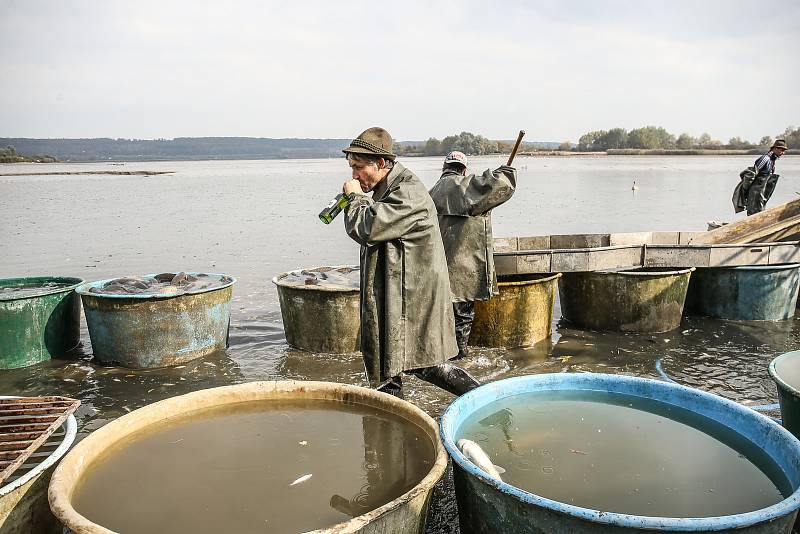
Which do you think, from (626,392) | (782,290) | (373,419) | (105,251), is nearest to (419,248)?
(373,419)

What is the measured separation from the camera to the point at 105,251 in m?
16.6

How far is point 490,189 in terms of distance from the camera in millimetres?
5668

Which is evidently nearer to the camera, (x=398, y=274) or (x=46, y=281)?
(x=398, y=274)

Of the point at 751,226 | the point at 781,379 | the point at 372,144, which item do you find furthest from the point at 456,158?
the point at 751,226

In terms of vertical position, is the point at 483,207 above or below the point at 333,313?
above

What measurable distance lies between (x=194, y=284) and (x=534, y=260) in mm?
4234

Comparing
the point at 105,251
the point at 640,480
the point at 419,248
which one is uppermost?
the point at 419,248

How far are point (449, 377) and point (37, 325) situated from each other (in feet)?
16.7

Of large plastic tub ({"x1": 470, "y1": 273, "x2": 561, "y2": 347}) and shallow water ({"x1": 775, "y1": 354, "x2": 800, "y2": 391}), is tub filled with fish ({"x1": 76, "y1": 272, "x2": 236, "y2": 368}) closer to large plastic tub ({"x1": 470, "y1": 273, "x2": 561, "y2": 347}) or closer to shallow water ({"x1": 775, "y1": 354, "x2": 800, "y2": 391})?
large plastic tub ({"x1": 470, "y1": 273, "x2": 561, "y2": 347})

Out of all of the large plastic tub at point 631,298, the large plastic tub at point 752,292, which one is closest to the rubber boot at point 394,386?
the large plastic tub at point 631,298

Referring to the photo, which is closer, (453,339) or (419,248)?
(419,248)

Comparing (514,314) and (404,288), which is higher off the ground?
(404,288)

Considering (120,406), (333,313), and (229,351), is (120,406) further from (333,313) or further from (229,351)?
(333,313)

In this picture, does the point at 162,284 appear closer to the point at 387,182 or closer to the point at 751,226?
the point at 387,182
